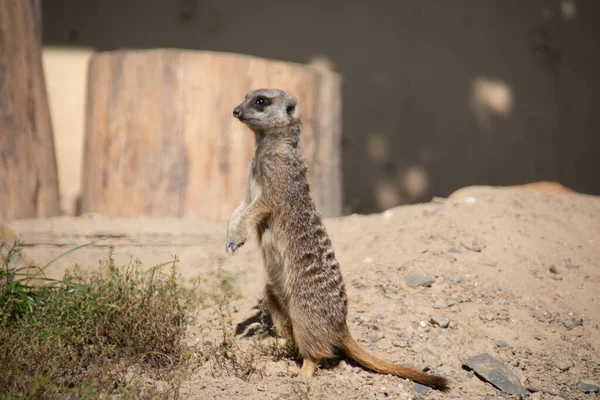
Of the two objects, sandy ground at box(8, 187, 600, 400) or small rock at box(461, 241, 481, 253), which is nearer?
sandy ground at box(8, 187, 600, 400)

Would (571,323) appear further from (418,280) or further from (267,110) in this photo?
(267,110)

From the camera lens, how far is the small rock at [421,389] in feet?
8.77

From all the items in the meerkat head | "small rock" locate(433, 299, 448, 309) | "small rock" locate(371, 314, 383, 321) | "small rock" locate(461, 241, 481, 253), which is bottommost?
"small rock" locate(371, 314, 383, 321)

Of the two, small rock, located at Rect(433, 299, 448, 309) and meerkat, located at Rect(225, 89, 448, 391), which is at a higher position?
meerkat, located at Rect(225, 89, 448, 391)

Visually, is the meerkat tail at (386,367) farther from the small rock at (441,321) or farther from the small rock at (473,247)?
the small rock at (473,247)

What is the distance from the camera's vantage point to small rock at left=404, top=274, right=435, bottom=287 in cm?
335

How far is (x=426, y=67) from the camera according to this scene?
686 cm

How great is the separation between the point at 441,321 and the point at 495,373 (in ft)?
1.23

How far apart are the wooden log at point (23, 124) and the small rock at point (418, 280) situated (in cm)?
260

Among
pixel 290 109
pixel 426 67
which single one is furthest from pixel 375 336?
pixel 426 67

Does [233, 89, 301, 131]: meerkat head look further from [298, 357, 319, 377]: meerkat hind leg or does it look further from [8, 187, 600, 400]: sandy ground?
[298, 357, 319, 377]: meerkat hind leg

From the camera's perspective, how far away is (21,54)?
14.6ft

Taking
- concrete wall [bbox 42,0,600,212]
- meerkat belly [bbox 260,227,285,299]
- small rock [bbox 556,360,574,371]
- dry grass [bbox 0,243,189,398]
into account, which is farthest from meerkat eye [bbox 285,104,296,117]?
concrete wall [bbox 42,0,600,212]

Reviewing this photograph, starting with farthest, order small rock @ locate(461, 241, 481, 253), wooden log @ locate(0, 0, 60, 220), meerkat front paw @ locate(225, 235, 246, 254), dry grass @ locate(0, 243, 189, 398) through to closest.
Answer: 1. wooden log @ locate(0, 0, 60, 220)
2. small rock @ locate(461, 241, 481, 253)
3. meerkat front paw @ locate(225, 235, 246, 254)
4. dry grass @ locate(0, 243, 189, 398)
